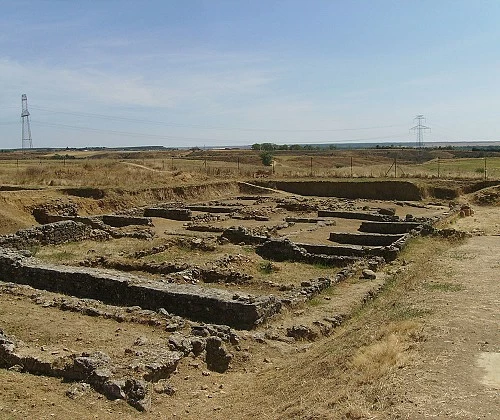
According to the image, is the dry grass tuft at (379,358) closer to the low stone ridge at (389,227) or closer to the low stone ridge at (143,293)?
the low stone ridge at (143,293)

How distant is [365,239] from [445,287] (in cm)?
792

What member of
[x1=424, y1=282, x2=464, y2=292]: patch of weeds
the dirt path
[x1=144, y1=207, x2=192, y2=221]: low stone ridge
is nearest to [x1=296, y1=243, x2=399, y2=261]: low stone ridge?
the dirt path

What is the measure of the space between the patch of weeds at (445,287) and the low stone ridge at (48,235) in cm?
1288

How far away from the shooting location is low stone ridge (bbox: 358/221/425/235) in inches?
867

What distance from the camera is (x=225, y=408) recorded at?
7.26 metres

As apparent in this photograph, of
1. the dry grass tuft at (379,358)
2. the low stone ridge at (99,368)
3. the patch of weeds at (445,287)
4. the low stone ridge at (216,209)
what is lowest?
the patch of weeds at (445,287)

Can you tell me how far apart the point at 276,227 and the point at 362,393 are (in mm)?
17094

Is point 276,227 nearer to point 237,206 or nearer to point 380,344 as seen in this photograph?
point 237,206

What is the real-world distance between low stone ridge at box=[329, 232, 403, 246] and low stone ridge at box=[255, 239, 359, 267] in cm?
309

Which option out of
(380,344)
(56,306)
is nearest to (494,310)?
(380,344)

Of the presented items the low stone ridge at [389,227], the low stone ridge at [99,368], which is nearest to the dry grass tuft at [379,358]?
the low stone ridge at [99,368]

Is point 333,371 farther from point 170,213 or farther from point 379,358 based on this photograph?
point 170,213

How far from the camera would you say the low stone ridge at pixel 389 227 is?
867 inches

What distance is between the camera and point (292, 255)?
1711 centimetres
